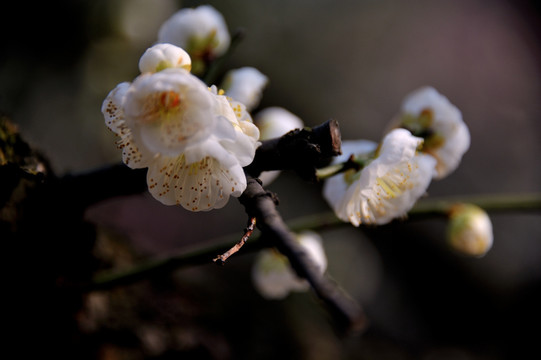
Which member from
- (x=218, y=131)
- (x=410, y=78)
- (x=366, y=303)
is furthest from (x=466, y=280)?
(x=218, y=131)

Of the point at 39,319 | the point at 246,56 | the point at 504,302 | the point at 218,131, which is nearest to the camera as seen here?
the point at 218,131

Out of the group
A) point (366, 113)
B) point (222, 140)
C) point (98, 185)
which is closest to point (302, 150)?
point (222, 140)

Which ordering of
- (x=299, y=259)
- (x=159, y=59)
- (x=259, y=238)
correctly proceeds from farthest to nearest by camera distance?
(x=259, y=238) → (x=159, y=59) → (x=299, y=259)

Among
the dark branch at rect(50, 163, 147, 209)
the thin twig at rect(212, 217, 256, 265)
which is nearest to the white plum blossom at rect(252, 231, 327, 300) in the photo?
the dark branch at rect(50, 163, 147, 209)

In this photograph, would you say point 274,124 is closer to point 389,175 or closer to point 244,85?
point 244,85

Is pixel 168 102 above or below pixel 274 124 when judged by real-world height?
above

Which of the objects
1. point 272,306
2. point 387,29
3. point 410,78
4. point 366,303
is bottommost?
point 366,303

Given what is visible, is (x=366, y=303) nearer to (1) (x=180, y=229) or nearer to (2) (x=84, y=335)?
(1) (x=180, y=229)

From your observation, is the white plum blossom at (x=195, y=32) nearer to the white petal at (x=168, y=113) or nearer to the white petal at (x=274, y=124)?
the white petal at (x=274, y=124)
